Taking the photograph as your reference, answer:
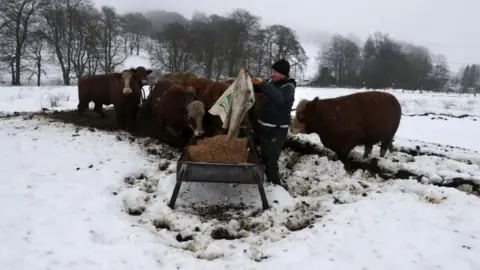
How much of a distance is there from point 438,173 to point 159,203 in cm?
531

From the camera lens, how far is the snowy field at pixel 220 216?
4.00m

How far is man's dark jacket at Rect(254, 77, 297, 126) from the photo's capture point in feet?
19.1

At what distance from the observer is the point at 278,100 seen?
5.82 m

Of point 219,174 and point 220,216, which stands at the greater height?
point 219,174

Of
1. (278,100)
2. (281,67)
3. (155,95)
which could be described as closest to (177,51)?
(155,95)

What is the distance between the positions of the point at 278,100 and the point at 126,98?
5673 mm

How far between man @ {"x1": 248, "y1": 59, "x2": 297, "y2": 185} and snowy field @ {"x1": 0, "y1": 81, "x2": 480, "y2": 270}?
1.80ft

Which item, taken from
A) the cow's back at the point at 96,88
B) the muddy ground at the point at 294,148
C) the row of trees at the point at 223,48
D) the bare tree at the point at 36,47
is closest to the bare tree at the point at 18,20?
the bare tree at the point at 36,47

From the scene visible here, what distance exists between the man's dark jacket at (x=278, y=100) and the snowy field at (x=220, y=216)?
1180 millimetres

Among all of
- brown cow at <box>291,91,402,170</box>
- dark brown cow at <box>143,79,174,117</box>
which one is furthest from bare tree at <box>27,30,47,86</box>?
brown cow at <box>291,91,402,170</box>

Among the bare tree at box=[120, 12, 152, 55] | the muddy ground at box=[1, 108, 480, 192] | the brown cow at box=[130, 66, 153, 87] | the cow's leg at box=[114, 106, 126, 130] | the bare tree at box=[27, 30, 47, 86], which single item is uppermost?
the bare tree at box=[120, 12, 152, 55]

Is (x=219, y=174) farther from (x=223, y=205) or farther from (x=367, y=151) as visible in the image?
(x=367, y=151)

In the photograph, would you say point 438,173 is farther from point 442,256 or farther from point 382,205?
point 442,256

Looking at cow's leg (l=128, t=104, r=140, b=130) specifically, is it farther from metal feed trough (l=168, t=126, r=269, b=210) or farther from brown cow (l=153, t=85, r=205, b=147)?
metal feed trough (l=168, t=126, r=269, b=210)
